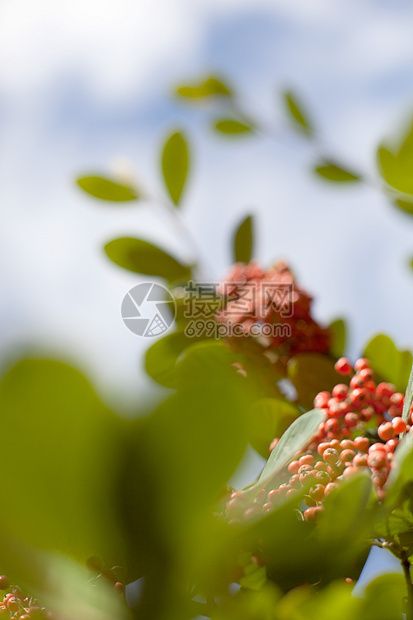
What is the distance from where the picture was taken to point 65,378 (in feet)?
1.06

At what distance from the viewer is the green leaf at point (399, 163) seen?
3.15 feet

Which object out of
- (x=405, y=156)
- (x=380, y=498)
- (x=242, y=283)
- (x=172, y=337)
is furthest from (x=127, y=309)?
(x=380, y=498)

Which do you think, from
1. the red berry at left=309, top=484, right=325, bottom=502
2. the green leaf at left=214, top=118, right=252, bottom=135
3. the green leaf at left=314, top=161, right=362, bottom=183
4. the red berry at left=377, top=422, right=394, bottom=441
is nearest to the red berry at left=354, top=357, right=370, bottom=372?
the red berry at left=377, top=422, right=394, bottom=441

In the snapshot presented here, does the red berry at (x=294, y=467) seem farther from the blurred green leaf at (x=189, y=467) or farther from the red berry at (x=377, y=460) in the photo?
the blurred green leaf at (x=189, y=467)

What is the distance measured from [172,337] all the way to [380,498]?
2.76ft


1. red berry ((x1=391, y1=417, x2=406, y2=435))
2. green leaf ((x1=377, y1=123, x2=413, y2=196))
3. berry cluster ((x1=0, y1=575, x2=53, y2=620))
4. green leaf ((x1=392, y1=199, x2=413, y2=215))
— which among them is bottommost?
berry cluster ((x1=0, y1=575, x2=53, y2=620))

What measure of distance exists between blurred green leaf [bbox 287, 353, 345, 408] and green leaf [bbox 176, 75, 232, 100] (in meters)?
0.78

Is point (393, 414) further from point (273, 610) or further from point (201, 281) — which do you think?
point (201, 281)

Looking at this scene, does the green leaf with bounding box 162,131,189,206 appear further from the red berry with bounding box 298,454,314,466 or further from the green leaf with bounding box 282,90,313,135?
the red berry with bounding box 298,454,314,466

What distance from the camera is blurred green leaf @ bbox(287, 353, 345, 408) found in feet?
3.69

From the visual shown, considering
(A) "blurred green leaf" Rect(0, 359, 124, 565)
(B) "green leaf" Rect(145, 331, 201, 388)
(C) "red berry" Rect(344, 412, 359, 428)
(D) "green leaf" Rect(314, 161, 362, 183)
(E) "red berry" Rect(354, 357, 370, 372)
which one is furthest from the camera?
(D) "green leaf" Rect(314, 161, 362, 183)

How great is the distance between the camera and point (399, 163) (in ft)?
3.23

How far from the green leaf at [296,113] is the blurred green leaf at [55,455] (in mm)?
1288

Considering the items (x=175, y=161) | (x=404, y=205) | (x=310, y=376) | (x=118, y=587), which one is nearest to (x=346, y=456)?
(x=118, y=587)
